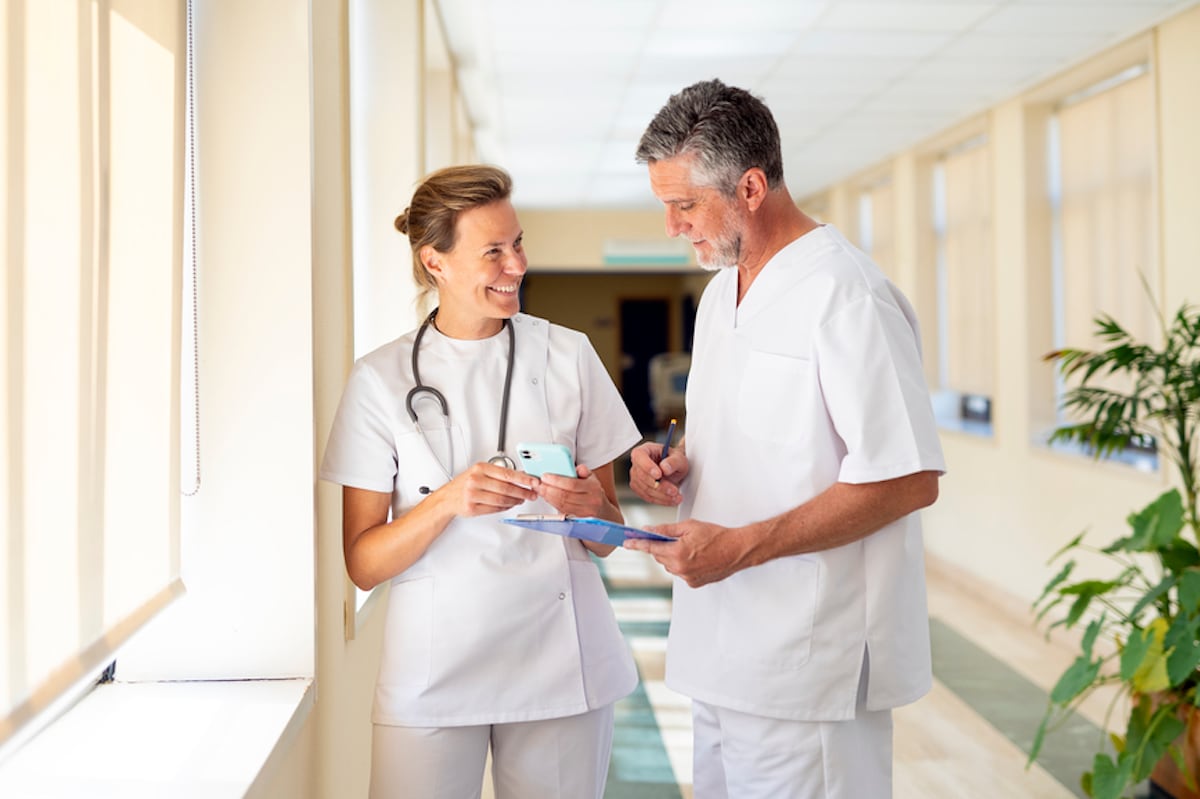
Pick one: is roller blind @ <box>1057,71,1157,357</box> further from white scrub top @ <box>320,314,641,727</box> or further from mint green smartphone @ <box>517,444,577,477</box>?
mint green smartphone @ <box>517,444,577,477</box>

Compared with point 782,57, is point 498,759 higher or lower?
lower

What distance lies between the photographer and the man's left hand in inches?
67.6

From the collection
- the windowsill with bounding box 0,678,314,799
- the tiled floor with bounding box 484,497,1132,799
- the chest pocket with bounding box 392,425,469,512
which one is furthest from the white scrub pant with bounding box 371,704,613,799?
the tiled floor with bounding box 484,497,1132,799

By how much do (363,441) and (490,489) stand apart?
285 mm

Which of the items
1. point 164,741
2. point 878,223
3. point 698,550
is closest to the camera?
point 164,741

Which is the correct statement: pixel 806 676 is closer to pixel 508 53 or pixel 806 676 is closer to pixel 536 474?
pixel 536 474

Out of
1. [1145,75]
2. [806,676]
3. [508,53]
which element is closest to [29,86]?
[806,676]

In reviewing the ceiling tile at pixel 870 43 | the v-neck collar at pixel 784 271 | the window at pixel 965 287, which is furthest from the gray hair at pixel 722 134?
the window at pixel 965 287

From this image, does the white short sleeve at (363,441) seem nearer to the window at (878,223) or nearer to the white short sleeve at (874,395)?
the white short sleeve at (874,395)

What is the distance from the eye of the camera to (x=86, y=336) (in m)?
1.40

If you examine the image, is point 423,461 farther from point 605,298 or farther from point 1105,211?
point 605,298

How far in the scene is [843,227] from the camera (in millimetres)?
10594

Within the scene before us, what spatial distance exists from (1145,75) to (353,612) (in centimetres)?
502

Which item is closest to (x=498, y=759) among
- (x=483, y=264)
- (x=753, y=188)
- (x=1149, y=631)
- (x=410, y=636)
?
(x=410, y=636)
